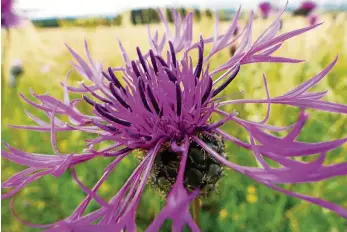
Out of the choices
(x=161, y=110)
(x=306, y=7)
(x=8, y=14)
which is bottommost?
(x=306, y=7)

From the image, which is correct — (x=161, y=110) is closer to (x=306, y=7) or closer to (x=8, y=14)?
(x=8, y=14)

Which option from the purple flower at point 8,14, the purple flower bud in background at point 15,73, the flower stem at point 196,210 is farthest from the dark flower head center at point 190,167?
the purple flower bud in background at point 15,73

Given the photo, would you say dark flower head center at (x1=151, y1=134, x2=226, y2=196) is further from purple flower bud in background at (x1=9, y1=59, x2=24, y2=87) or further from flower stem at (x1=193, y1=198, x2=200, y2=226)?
purple flower bud in background at (x1=9, y1=59, x2=24, y2=87)

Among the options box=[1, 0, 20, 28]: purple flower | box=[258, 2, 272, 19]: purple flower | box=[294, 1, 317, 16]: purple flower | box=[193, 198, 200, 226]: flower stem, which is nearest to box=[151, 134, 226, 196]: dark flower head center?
box=[193, 198, 200, 226]: flower stem

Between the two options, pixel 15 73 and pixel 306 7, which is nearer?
pixel 15 73

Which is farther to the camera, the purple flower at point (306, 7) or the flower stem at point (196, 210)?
the purple flower at point (306, 7)

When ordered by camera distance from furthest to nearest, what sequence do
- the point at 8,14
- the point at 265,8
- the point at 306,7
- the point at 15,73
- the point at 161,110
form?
1. the point at 306,7
2. the point at 265,8
3. the point at 15,73
4. the point at 8,14
5. the point at 161,110

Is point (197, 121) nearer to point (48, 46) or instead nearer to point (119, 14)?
point (119, 14)

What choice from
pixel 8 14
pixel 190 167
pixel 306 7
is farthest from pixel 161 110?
pixel 306 7

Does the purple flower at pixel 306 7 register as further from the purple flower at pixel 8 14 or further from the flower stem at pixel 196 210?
the flower stem at pixel 196 210
